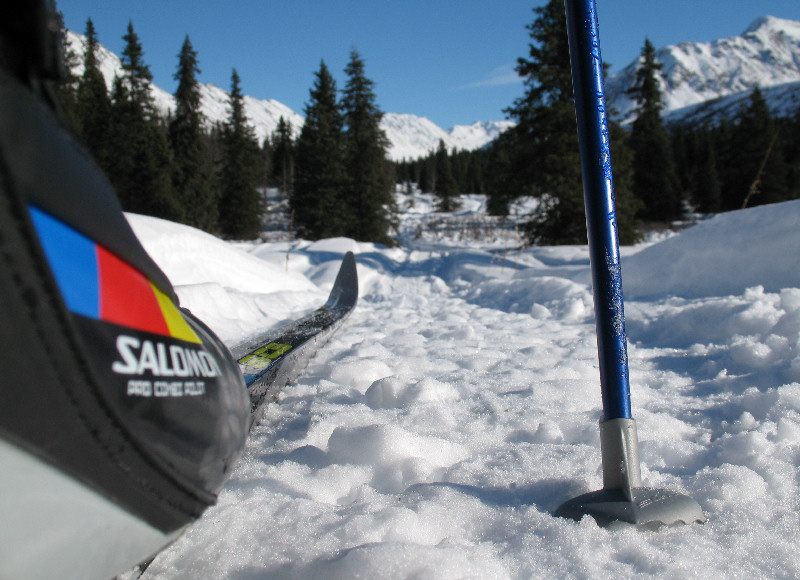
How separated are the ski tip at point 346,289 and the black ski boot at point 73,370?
365cm

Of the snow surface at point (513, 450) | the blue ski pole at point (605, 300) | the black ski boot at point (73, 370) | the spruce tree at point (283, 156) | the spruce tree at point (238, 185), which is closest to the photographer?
the black ski boot at point (73, 370)

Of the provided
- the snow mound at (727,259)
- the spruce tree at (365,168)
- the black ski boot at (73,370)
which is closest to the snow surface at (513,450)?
the snow mound at (727,259)

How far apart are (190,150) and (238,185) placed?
352 cm

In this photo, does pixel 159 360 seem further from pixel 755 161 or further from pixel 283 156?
pixel 283 156

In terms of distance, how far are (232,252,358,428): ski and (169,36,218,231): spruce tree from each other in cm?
2100

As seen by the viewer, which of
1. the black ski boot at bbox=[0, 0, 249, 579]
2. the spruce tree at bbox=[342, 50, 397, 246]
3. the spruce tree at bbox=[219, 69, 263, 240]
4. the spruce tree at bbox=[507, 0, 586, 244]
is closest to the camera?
the black ski boot at bbox=[0, 0, 249, 579]

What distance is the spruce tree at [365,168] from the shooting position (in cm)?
1927

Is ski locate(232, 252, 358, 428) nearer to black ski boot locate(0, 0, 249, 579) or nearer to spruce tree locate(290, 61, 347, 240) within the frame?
black ski boot locate(0, 0, 249, 579)

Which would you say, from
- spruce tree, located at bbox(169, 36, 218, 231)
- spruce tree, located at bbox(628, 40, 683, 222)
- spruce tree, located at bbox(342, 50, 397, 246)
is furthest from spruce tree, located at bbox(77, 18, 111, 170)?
spruce tree, located at bbox(628, 40, 683, 222)

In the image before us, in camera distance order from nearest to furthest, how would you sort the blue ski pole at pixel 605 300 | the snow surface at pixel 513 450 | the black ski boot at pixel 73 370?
the black ski boot at pixel 73 370 → the snow surface at pixel 513 450 → the blue ski pole at pixel 605 300

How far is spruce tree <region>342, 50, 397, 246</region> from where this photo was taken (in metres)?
19.3

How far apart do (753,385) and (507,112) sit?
1181 cm

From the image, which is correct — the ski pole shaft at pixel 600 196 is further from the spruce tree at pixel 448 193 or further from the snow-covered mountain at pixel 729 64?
the snow-covered mountain at pixel 729 64

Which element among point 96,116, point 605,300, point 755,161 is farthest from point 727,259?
point 755,161
